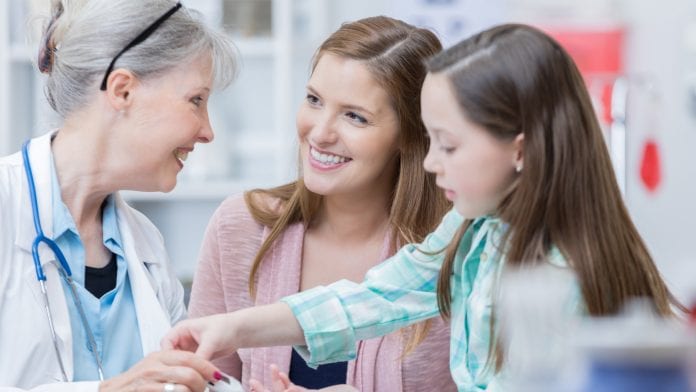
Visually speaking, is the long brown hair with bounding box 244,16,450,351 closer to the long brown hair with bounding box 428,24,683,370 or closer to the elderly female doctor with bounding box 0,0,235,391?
the elderly female doctor with bounding box 0,0,235,391

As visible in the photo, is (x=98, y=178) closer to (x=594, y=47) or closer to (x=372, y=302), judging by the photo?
(x=372, y=302)

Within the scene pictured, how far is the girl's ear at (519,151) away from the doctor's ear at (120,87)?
0.80 metres

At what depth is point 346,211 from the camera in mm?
1946

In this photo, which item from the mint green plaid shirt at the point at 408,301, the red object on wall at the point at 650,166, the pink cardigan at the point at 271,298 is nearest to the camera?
the mint green plaid shirt at the point at 408,301

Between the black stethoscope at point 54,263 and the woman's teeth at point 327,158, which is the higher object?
the woman's teeth at point 327,158

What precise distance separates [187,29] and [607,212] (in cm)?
91

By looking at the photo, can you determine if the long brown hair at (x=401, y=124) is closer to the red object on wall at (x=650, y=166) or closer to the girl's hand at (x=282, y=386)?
the girl's hand at (x=282, y=386)

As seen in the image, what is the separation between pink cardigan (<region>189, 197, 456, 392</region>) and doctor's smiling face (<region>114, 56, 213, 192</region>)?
0.66 feet

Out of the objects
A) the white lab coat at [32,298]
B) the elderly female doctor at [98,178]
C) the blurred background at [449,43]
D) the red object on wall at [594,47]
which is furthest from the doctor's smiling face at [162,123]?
the red object on wall at [594,47]

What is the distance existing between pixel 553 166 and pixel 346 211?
83cm

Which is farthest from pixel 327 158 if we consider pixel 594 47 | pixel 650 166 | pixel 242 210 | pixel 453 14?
pixel 594 47

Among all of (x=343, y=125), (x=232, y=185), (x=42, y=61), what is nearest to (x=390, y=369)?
(x=343, y=125)

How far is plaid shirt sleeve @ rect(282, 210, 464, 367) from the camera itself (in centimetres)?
135

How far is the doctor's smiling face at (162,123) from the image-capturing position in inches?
68.6
